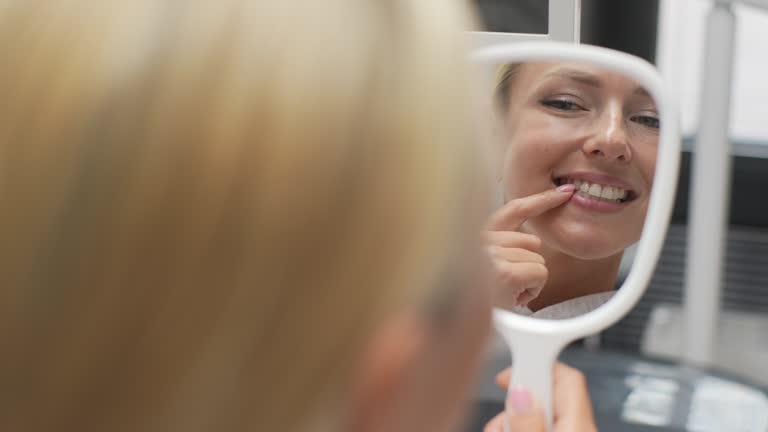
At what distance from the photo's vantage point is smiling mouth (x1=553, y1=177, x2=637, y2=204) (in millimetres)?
411

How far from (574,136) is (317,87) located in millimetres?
261

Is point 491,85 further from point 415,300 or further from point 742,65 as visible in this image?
point 742,65

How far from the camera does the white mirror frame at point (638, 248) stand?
1.29 ft

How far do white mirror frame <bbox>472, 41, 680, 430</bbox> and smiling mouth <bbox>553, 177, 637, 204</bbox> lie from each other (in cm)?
1

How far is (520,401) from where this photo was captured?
1.31 feet

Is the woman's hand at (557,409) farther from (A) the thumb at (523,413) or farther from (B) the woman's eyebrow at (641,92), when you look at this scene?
(B) the woman's eyebrow at (641,92)

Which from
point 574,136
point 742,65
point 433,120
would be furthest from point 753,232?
point 433,120

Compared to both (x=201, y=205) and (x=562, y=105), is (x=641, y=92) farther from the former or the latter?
(x=201, y=205)

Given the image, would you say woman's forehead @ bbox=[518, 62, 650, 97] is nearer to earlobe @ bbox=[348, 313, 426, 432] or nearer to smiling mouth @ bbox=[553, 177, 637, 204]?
smiling mouth @ bbox=[553, 177, 637, 204]

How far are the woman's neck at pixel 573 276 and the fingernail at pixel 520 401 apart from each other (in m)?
0.04

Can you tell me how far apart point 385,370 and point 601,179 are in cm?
25

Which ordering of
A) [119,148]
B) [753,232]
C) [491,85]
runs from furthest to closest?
[753,232], [491,85], [119,148]

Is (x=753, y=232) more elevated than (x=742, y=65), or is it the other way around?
(x=742, y=65)

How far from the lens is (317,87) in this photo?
0.16 m
